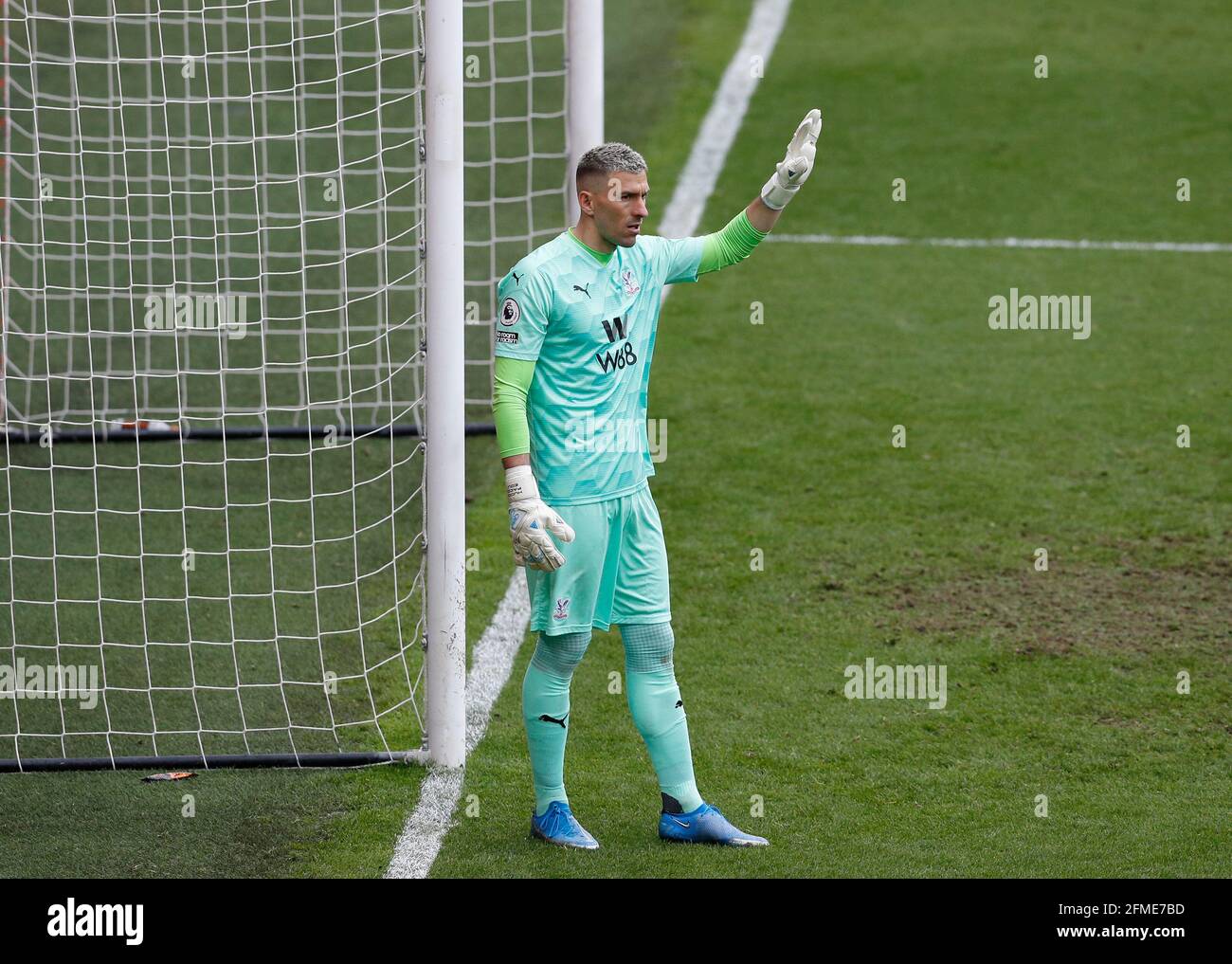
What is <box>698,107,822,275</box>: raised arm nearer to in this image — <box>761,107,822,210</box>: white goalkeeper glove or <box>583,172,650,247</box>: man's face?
<box>761,107,822,210</box>: white goalkeeper glove

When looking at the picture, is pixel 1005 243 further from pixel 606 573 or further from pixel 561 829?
pixel 561 829

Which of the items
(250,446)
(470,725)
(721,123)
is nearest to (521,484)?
(470,725)

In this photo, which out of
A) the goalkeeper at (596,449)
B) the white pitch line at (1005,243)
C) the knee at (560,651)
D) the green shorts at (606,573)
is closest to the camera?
the goalkeeper at (596,449)

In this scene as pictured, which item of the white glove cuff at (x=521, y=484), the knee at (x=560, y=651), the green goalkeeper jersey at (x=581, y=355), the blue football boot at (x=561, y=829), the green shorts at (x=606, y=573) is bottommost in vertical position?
the blue football boot at (x=561, y=829)

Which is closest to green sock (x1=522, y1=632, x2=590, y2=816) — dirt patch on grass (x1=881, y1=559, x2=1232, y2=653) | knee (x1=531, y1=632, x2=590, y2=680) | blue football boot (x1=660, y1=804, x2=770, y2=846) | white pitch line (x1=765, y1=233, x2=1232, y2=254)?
knee (x1=531, y1=632, x2=590, y2=680)

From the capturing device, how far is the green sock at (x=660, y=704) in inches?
192

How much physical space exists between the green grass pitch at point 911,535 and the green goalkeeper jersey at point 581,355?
1.14m

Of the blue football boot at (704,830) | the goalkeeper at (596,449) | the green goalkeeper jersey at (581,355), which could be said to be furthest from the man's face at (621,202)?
the blue football boot at (704,830)

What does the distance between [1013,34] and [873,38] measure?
1291mm

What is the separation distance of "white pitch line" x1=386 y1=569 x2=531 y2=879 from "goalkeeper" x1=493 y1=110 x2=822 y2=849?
35cm

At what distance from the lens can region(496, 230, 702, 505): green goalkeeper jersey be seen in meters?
4.64

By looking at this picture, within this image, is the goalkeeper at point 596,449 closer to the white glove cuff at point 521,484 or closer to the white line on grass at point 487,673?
the white glove cuff at point 521,484

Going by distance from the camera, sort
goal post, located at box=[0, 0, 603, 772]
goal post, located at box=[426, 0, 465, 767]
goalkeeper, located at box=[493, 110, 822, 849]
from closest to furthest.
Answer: goalkeeper, located at box=[493, 110, 822, 849]
goal post, located at box=[426, 0, 465, 767]
goal post, located at box=[0, 0, 603, 772]
